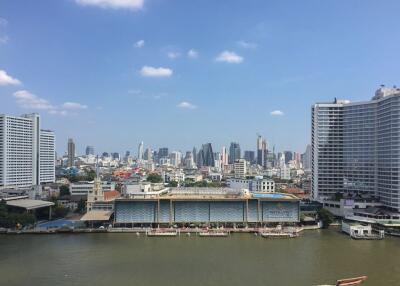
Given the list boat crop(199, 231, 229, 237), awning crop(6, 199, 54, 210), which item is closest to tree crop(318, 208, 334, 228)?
boat crop(199, 231, 229, 237)

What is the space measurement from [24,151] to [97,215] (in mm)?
21839

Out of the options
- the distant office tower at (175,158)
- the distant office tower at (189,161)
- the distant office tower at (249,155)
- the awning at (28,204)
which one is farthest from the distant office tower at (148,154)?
the awning at (28,204)

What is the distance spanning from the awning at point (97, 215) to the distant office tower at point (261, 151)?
3420 inches

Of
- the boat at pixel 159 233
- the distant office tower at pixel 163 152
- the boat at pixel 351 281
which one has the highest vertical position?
the distant office tower at pixel 163 152

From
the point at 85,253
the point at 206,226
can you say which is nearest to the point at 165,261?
the point at 85,253

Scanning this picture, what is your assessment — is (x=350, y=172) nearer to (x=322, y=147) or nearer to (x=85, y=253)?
(x=322, y=147)

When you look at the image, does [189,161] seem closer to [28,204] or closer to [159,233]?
[28,204]

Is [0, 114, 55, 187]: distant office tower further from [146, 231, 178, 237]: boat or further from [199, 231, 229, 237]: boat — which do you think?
[199, 231, 229, 237]: boat

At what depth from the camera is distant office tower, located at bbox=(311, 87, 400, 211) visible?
88.3 feet

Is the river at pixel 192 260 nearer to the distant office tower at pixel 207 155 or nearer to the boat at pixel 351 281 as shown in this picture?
the boat at pixel 351 281

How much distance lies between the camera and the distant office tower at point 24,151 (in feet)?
130

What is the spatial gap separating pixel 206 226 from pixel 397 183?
40.7 feet

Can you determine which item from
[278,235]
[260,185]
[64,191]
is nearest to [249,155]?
[260,185]

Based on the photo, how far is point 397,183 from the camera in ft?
85.2
